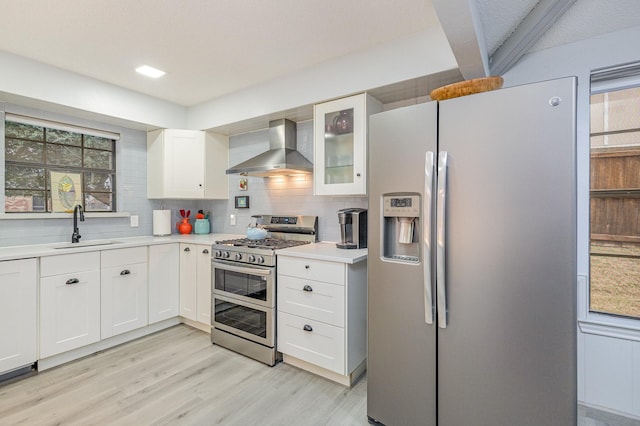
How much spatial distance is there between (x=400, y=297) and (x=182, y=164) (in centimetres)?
297

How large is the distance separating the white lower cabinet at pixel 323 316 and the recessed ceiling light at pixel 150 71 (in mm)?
2012

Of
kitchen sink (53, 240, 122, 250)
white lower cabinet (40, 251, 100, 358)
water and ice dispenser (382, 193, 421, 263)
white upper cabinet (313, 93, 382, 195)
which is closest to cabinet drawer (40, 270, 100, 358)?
white lower cabinet (40, 251, 100, 358)

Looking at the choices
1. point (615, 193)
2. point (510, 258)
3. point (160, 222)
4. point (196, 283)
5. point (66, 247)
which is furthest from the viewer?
point (160, 222)

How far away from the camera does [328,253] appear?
2320mm

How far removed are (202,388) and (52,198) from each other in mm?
2397

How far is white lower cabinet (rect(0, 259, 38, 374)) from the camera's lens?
2139mm

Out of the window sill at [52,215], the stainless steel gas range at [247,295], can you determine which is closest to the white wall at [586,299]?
the stainless steel gas range at [247,295]

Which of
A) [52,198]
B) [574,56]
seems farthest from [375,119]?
[52,198]

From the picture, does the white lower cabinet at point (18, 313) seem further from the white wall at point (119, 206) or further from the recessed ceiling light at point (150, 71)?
the recessed ceiling light at point (150, 71)

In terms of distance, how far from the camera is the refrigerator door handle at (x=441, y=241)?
1.50m

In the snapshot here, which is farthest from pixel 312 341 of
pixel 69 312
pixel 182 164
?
pixel 182 164

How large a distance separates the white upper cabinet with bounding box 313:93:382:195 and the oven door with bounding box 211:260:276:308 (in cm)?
87

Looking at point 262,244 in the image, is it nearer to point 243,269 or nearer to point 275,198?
point 243,269

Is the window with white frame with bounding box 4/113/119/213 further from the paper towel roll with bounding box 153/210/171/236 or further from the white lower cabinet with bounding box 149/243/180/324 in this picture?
the white lower cabinet with bounding box 149/243/180/324
